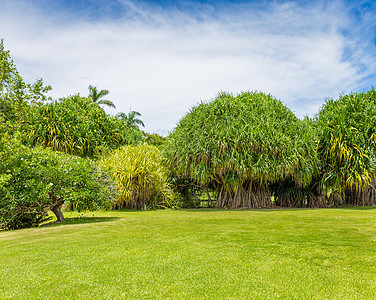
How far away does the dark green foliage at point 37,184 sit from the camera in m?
8.73

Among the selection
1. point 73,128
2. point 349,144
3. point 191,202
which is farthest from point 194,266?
point 73,128

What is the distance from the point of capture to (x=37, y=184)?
8836 mm

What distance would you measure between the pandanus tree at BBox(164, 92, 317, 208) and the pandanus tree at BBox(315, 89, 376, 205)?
1.10 meters

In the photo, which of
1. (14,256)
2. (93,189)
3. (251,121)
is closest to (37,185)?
(93,189)

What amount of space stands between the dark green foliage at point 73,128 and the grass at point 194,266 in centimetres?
1251

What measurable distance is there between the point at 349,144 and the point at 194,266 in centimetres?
1436

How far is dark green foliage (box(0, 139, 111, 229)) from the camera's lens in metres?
8.73

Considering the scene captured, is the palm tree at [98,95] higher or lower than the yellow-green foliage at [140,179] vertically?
higher

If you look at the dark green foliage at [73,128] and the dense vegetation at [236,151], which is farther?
the dark green foliage at [73,128]

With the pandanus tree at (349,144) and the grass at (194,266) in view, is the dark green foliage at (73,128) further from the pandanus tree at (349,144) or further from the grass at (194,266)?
the pandanus tree at (349,144)

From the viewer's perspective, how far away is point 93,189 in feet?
33.6

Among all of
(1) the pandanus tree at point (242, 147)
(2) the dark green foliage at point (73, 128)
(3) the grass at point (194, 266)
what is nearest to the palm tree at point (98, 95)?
(2) the dark green foliage at point (73, 128)

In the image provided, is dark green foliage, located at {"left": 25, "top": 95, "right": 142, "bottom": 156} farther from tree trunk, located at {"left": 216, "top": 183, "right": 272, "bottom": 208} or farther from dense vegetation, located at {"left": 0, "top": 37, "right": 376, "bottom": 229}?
tree trunk, located at {"left": 216, "top": 183, "right": 272, "bottom": 208}

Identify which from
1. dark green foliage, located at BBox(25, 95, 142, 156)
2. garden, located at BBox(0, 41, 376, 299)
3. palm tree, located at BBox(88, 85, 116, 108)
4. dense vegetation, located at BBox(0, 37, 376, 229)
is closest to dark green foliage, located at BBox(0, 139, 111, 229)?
garden, located at BBox(0, 41, 376, 299)
